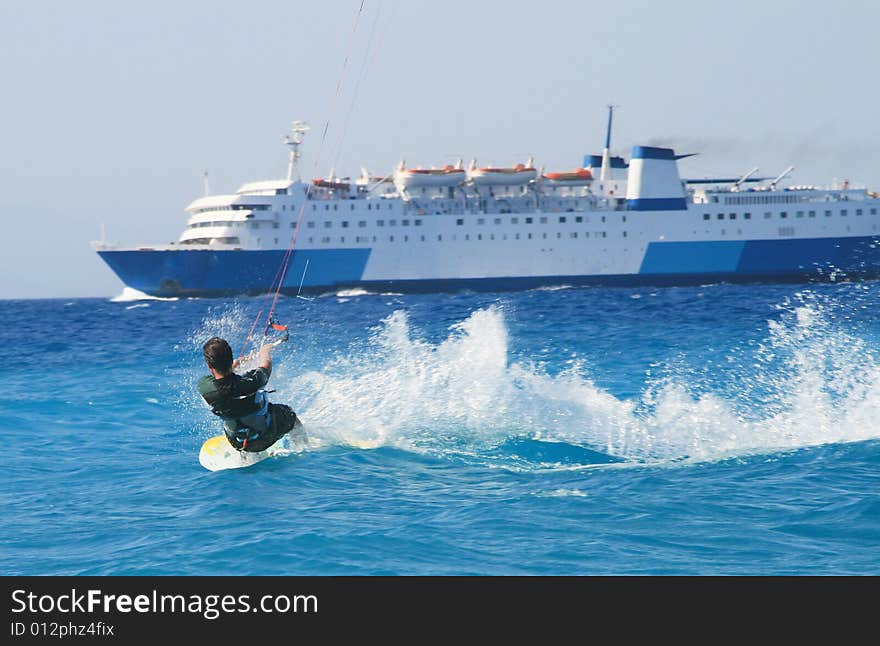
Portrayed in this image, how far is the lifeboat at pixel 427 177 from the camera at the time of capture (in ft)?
192

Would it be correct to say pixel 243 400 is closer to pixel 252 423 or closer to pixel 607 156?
pixel 252 423

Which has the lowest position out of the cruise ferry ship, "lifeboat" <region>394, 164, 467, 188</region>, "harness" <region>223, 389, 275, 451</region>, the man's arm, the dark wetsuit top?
"harness" <region>223, 389, 275, 451</region>

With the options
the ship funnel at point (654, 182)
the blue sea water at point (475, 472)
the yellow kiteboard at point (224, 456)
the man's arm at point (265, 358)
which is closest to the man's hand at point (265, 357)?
the man's arm at point (265, 358)

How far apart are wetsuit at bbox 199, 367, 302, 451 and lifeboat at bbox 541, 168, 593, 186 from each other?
2038 inches

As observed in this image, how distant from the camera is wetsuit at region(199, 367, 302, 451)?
7.77 meters

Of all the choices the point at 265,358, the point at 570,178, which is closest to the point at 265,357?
the point at 265,358

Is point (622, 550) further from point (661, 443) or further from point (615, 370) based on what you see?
point (615, 370)

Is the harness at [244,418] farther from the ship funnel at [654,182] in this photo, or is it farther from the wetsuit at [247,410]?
the ship funnel at [654,182]

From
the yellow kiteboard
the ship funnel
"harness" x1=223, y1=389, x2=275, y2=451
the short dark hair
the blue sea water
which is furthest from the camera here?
the ship funnel

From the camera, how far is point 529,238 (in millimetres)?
57719

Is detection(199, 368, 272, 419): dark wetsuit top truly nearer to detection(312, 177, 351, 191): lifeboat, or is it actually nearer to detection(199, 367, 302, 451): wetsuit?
detection(199, 367, 302, 451): wetsuit

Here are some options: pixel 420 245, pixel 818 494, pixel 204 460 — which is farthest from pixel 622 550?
pixel 420 245

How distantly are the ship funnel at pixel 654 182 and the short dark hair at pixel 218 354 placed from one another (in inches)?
2070

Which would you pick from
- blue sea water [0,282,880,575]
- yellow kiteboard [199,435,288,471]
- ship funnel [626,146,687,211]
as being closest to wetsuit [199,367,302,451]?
blue sea water [0,282,880,575]
